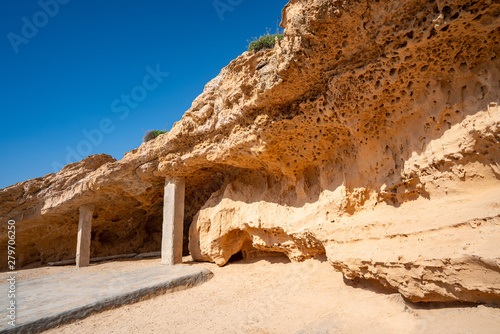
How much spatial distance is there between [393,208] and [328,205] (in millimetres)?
1284

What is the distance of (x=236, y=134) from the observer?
21.2 feet

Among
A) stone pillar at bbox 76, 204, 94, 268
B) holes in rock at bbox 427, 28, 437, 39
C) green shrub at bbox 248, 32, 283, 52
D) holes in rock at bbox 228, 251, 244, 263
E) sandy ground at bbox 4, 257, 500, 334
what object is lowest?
sandy ground at bbox 4, 257, 500, 334

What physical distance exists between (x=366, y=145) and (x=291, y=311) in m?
2.97

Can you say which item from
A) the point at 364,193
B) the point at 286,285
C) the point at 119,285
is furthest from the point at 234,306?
the point at 364,193

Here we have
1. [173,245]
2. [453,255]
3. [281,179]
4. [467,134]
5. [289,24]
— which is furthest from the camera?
[173,245]

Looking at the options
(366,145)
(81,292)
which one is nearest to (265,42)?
(366,145)

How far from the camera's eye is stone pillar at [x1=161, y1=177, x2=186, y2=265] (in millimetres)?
7914

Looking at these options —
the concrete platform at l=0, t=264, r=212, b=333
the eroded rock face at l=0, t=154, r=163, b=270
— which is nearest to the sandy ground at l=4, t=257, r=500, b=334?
the concrete platform at l=0, t=264, r=212, b=333

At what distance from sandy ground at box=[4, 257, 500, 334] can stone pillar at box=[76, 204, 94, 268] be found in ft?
17.6

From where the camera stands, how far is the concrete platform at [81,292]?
3979 millimetres

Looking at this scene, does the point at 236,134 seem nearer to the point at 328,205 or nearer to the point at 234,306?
the point at 328,205

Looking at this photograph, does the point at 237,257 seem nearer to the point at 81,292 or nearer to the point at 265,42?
the point at 81,292

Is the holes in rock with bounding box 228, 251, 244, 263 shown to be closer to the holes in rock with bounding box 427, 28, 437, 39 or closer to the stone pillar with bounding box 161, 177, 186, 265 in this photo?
the stone pillar with bounding box 161, 177, 186, 265

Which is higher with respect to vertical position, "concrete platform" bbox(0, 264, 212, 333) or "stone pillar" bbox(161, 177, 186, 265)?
"stone pillar" bbox(161, 177, 186, 265)
